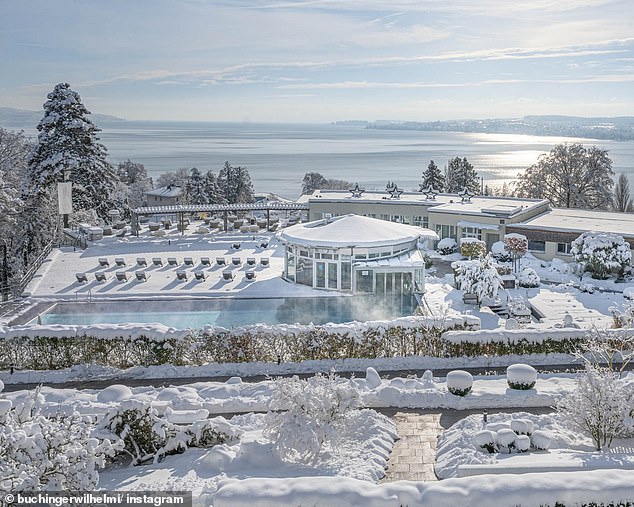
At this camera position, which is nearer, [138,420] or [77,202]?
[138,420]

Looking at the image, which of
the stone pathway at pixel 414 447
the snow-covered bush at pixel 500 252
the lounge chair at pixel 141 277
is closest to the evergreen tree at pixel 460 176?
the snow-covered bush at pixel 500 252

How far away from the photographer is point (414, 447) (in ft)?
34.9

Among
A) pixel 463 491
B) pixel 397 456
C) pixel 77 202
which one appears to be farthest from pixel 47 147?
pixel 463 491

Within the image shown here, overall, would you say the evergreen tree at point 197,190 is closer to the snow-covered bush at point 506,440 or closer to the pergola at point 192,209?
the pergola at point 192,209

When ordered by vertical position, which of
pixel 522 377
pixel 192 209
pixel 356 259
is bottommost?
pixel 522 377

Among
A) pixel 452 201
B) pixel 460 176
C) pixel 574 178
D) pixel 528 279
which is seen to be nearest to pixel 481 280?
pixel 528 279

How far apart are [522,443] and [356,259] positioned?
43.5 ft

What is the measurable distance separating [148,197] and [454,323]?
2231 inches

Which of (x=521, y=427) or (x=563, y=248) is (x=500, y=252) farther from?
(x=521, y=427)

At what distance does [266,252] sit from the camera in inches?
1168

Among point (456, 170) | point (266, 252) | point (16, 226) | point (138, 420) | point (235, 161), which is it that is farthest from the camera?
point (235, 161)

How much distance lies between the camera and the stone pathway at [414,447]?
384 inches

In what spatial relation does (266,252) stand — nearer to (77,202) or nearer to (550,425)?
(77,202)

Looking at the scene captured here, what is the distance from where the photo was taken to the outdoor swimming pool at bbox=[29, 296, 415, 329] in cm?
1969
